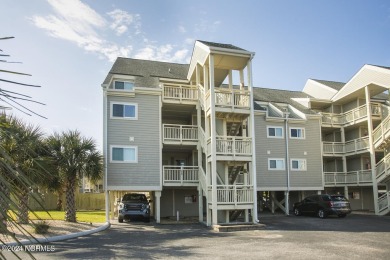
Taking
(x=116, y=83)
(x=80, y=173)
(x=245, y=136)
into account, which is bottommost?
(x=80, y=173)

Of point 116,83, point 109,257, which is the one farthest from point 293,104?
point 109,257

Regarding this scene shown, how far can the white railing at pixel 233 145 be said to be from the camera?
20938 mm

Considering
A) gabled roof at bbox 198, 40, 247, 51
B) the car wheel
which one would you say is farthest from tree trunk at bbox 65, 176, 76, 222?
the car wheel

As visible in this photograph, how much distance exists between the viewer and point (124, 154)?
23.5 metres

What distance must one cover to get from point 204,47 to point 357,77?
15563 mm

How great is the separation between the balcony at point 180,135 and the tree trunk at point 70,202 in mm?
6840

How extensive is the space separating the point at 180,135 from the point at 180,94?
2927 millimetres

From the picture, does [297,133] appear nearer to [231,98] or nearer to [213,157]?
[231,98]

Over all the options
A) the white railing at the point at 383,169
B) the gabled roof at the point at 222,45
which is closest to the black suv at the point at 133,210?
the gabled roof at the point at 222,45

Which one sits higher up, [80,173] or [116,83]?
[116,83]

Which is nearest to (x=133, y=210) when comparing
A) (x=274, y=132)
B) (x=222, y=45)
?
(x=222, y=45)

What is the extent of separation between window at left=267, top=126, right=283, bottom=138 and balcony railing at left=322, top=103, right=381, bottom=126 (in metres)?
5.29

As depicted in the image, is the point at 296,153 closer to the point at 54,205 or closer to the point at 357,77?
the point at 357,77

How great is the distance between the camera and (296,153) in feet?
99.6
